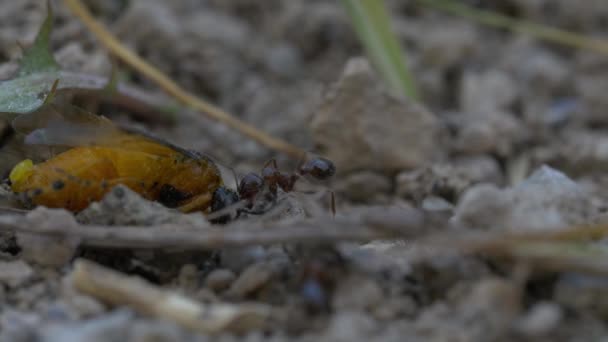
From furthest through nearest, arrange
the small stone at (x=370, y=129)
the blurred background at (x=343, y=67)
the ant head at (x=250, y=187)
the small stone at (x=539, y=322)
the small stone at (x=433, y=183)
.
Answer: the blurred background at (x=343, y=67) → the small stone at (x=370, y=129) → the small stone at (x=433, y=183) → the ant head at (x=250, y=187) → the small stone at (x=539, y=322)

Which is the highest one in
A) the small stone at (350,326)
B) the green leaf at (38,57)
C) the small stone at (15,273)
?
the green leaf at (38,57)

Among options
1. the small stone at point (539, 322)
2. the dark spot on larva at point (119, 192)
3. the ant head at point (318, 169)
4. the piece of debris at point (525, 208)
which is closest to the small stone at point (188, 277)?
the dark spot on larva at point (119, 192)

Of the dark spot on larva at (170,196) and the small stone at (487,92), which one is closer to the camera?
the dark spot on larva at (170,196)

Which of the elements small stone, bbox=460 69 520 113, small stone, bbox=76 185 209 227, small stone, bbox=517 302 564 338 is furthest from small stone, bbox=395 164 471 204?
small stone, bbox=517 302 564 338

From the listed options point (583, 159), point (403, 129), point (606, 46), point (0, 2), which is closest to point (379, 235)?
point (403, 129)

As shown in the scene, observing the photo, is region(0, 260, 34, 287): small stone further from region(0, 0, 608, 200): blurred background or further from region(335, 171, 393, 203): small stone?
region(335, 171, 393, 203): small stone

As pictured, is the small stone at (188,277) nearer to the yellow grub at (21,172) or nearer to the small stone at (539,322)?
the yellow grub at (21,172)

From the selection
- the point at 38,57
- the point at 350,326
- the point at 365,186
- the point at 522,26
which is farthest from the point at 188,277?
the point at 522,26

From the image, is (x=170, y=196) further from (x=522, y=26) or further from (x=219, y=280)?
(x=522, y=26)
